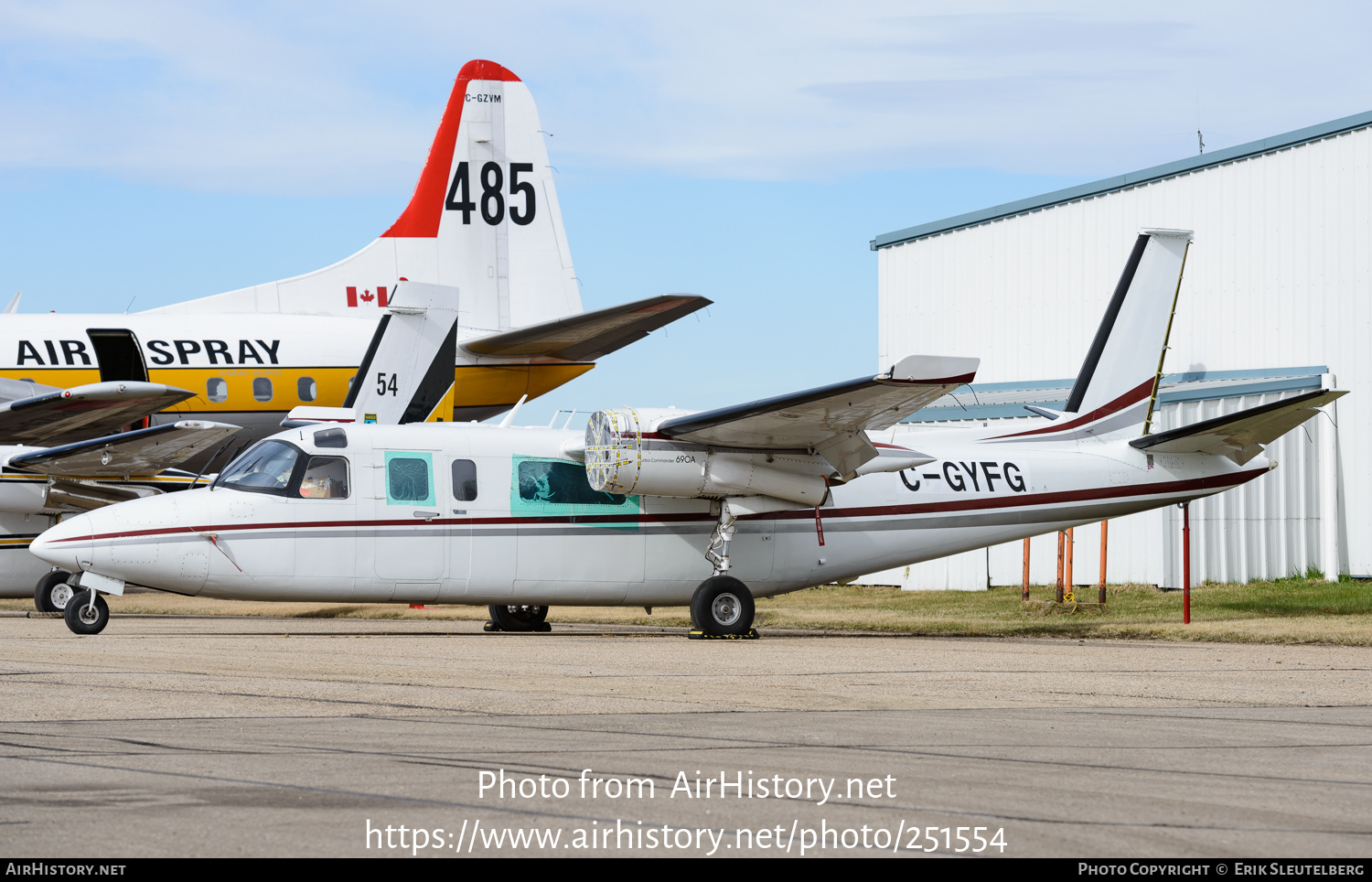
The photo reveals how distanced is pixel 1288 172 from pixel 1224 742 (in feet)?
69.0

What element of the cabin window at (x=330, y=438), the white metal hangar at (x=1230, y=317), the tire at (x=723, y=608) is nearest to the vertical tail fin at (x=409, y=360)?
the cabin window at (x=330, y=438)

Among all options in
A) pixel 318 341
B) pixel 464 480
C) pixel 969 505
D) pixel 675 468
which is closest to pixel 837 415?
pixel 675 468

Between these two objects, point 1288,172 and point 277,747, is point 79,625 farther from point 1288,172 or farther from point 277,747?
point 1288,172

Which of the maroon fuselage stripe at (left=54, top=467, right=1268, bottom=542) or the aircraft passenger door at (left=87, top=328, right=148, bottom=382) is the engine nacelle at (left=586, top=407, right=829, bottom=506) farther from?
the aircraft passenger door at (left=87, top=328, right=148, bottom=382)

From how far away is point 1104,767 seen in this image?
5.63 metres

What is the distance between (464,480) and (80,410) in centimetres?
718

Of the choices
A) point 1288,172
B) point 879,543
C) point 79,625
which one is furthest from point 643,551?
point 1288,172

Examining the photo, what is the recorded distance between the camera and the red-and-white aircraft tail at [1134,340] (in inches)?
721

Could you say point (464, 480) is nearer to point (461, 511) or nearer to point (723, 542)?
point (461, 511)

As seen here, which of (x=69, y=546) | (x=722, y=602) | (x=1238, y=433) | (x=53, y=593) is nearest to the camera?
(x=69, y=546)

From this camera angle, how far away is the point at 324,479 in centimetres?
1530

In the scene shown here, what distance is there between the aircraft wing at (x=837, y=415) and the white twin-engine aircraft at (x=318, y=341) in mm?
3087

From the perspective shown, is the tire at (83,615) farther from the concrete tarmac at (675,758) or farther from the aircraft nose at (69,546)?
the concrete tarmac at (675,758)

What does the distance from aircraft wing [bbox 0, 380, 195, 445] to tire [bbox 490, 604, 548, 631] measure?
Answer: 189 inches
